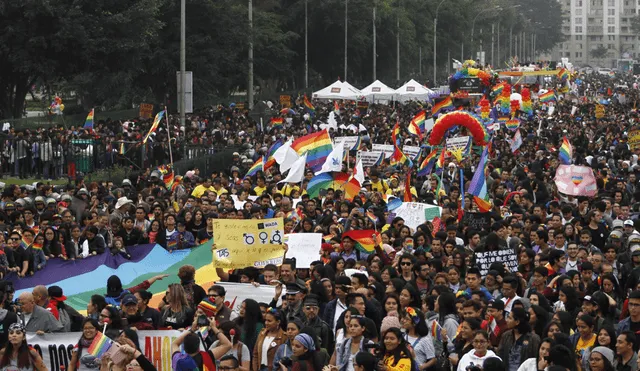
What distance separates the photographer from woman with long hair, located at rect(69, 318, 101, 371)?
1128 centimetres

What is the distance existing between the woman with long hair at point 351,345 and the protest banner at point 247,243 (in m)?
3.93

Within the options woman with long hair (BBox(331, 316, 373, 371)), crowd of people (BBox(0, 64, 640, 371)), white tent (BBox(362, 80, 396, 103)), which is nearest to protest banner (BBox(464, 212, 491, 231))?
crowd of people (BBox(0, 64, 640, 371))

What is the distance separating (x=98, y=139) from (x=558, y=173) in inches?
474

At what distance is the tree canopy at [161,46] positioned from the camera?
39938 mm

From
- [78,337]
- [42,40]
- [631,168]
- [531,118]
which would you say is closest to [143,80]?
[42,40]

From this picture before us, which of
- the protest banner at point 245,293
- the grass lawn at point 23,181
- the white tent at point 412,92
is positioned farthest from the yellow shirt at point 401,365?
the white tent at point 412,92

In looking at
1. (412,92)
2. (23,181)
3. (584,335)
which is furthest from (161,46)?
(584,335)

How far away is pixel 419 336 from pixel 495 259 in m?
3.24

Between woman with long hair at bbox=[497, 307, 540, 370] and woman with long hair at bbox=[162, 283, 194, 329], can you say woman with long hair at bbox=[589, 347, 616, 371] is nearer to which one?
woman with long hair at bbox=[497, 307, 540, 370]

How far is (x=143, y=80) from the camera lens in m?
48.4

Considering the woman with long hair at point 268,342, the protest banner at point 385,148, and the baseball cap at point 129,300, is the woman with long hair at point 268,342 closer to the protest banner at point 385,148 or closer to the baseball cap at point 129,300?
the baseball cap at point 129,300

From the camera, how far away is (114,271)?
1631 cm

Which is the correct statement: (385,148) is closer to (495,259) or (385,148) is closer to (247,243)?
(247,243)

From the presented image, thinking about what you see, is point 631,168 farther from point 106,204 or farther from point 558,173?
point 106,204
